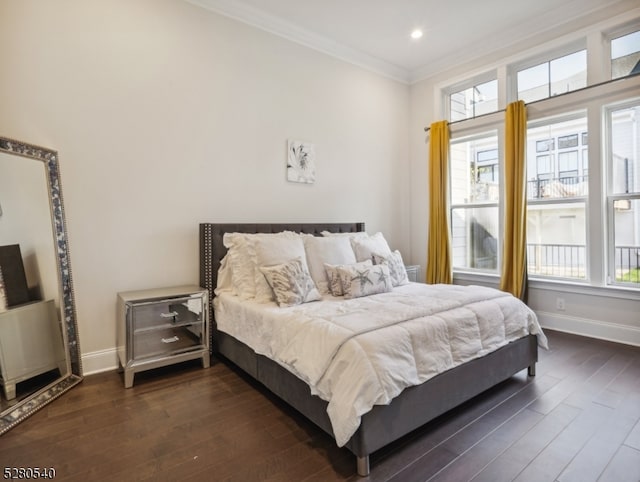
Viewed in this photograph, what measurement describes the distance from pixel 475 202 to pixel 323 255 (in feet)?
8.22

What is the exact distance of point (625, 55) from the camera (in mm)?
3293

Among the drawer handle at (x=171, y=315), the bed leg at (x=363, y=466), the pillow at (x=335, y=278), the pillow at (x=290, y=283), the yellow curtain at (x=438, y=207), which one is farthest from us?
the yellow curtain at (x=438, y=207)

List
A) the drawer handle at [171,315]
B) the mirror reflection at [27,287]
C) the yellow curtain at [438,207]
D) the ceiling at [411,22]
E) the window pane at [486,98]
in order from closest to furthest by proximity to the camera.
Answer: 1. the mirror reflection at [27,287]
2. the drawer handle at [171,315]
3. the ceiling at [411,22]
4. the window pane at [486,98]
5. the yellow curtain at [438,207]

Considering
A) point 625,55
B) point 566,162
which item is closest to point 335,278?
point 566,162

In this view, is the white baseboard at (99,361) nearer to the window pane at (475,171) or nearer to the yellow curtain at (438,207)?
the yellow curtain at (438,207)

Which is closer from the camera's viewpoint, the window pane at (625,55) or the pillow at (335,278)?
A: the pillow at (335,278)

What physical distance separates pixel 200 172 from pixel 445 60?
3.47 m

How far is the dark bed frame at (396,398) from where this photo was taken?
1626 mm

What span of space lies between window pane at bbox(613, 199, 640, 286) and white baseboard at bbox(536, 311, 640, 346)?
1.48ft

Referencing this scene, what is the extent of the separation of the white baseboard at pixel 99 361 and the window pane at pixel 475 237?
13.1 ft

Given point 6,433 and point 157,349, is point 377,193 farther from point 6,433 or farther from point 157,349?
point 6,433

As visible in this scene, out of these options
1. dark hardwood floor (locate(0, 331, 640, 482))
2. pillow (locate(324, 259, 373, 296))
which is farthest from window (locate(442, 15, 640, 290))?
pillow (locate(324, 259, 373, 296))

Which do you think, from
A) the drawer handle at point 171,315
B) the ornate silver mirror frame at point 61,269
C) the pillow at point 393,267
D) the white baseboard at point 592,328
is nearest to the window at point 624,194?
the white baseboard at point 592,328

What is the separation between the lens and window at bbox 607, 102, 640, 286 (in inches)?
129
